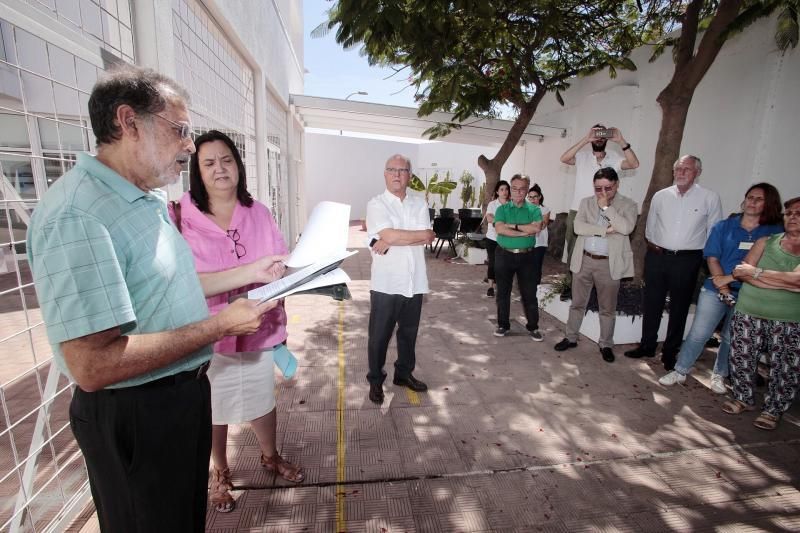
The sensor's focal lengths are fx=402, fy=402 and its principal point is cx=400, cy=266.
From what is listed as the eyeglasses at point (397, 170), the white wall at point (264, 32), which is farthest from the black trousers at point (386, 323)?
the white wall at point (264, 32)

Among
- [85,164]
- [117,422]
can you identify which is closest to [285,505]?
[117,422]

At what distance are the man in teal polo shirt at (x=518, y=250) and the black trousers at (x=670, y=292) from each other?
1141mm

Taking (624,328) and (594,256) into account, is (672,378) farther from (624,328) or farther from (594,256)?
(594,256)

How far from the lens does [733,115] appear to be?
19.8 feet

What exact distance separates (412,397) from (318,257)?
227 centimetres

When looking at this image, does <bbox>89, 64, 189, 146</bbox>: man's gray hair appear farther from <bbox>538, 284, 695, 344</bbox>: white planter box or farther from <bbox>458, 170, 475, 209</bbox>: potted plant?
<bbox>458, 170, 475, 209</bbox>: potted plant

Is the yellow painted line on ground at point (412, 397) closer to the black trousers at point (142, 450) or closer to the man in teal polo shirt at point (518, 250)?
the man in teal polo shirt at point (518, 250)

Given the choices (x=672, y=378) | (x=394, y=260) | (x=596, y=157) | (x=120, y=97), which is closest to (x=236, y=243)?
(x=120, y=97)

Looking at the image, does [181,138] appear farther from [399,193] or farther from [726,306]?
[726,306]

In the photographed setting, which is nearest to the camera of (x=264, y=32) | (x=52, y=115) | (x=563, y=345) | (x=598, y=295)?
(x=52, y=115)

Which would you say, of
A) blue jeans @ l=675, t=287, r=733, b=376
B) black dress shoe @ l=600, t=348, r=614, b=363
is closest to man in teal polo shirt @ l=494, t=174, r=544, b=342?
black dress shoe @ l=600, t=348, r=614, b=363

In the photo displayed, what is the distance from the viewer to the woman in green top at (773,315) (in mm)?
2986

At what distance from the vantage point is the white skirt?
2.14 metres

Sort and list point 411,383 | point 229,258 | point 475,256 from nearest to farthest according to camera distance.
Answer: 1. point 229,258
2. point 411,383
3. point 475,256
